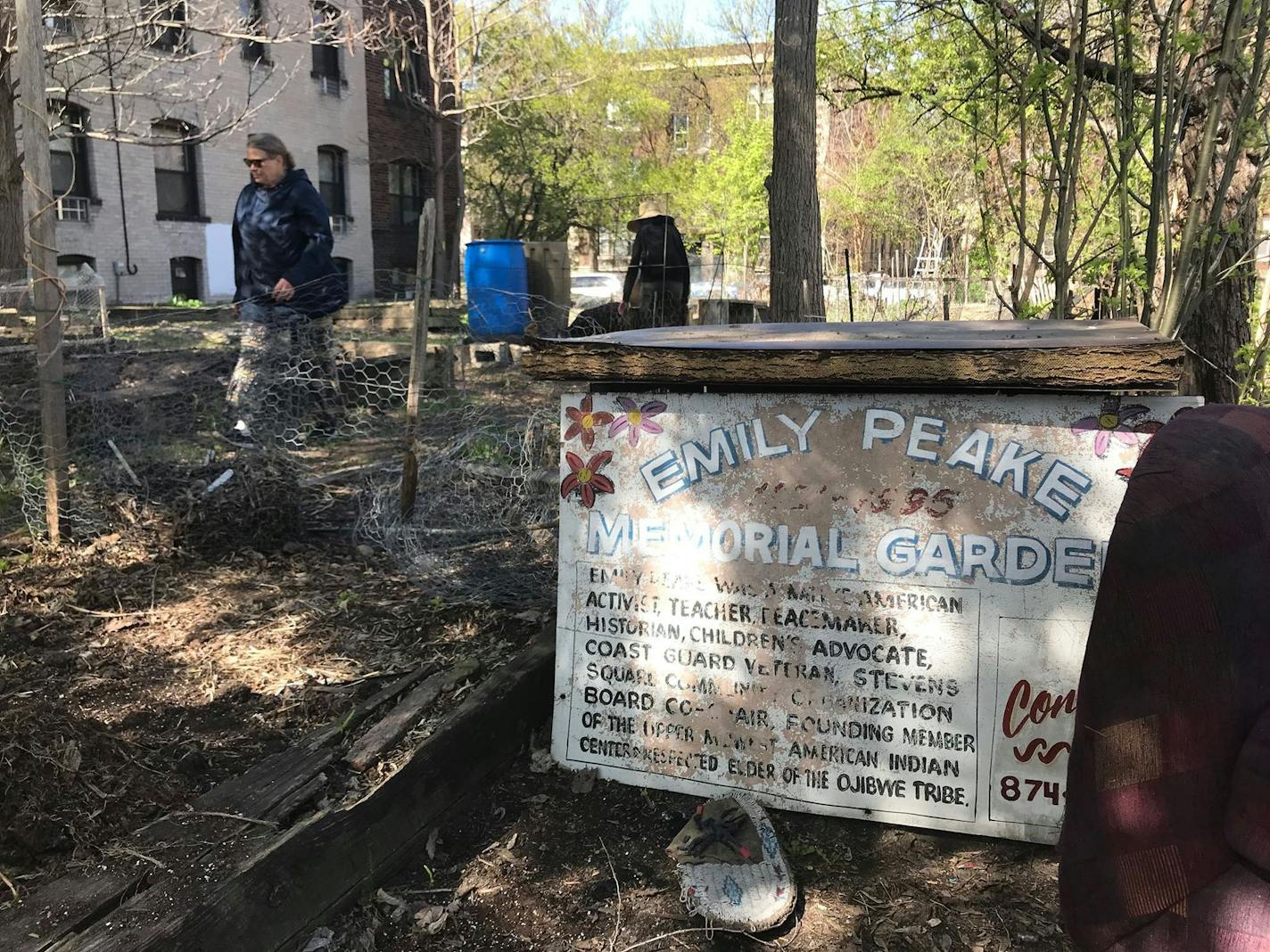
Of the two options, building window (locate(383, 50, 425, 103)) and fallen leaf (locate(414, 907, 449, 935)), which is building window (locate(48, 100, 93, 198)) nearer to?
building window (locate(383, 50, 425, 103))

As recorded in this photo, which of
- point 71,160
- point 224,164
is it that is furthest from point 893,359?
point 224,164

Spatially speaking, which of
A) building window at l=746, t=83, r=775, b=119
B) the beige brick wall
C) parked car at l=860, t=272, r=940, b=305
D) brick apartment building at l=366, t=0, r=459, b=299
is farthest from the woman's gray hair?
building window at l=746, t=83, r=775, b=119

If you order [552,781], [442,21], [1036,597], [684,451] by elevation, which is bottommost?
[552,781]

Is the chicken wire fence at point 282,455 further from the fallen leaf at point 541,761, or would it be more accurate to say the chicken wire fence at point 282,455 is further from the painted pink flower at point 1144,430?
the painted pink flower at point 1144,430

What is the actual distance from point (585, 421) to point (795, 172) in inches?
212

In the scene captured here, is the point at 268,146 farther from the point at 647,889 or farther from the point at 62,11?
the point at 62,11

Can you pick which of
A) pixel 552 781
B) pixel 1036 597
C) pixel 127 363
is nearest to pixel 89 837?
pixel 552 781

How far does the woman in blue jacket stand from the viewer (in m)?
6.64

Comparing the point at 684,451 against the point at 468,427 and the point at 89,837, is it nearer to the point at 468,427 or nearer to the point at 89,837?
the point at 89,837

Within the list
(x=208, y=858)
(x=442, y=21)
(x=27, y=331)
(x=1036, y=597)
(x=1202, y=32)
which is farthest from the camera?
(x=442, y=21)

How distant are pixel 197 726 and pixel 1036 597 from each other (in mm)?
2550

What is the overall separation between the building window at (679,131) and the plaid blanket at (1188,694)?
4004 cm

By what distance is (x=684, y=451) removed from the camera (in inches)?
110

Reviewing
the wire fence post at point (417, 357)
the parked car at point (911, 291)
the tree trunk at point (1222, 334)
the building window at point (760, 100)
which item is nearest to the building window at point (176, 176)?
the parked car at point (911, 291)
